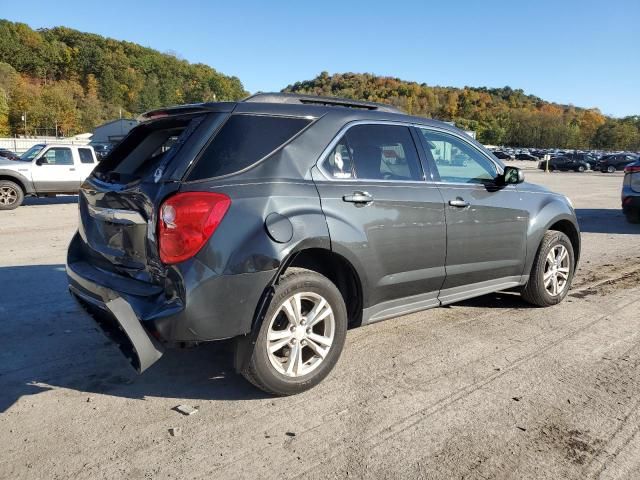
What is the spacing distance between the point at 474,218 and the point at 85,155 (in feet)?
45.3

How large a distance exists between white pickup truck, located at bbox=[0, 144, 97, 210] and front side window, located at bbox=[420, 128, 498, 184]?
12507mm

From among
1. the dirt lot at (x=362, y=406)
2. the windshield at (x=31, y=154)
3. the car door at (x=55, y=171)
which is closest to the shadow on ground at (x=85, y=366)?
the dirt lot at (x=362, y=406)

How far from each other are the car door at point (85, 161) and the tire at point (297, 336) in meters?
13.3

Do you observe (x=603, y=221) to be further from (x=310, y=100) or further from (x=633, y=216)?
(x=310, y=100)

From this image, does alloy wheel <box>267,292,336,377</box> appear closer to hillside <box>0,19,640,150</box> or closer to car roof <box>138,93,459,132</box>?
car roof <box>138,93,459,132</box>

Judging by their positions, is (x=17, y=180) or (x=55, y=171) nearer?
(x=17, y=180)

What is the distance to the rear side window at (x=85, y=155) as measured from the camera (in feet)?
50.1

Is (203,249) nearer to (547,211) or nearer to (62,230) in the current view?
(547,211)

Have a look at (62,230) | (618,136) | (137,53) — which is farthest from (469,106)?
(62,230)

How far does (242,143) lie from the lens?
3273mm

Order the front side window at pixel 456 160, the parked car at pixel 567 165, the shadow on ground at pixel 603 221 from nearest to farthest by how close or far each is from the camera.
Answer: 1. the front side window at pixel 456 160
2. the shadow on ground at pixel 603 221
3. the parked car at pixel 567 165

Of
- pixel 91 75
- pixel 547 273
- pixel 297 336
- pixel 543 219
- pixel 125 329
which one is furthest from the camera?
pixel 91 75

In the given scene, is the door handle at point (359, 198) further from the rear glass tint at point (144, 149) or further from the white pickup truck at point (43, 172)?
the white pickup truck at point (43, 172)

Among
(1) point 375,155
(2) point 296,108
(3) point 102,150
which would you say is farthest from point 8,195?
(3) point 102,150
